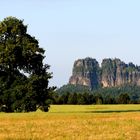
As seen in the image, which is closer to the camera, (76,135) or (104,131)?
(76,135)

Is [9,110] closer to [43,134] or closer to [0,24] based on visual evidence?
[0,24]

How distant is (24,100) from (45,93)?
3.42 meters

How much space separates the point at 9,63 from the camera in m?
69.2

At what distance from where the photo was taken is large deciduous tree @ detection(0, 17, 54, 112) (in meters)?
67.4

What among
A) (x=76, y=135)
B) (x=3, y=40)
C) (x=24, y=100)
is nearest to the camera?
(x=76, y=135)

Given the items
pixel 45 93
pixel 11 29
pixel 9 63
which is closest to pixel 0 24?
pixel 11 29

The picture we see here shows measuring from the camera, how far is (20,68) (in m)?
71.0

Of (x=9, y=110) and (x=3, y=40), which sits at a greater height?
(x=3, y=40)

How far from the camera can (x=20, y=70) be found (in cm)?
7119

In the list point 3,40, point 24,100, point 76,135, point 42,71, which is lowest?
point 76,135

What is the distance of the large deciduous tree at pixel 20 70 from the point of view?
6744cm

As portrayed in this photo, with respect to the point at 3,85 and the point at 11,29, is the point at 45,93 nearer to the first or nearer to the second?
the point at 3,85

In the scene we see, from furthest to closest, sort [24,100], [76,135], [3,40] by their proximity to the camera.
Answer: [3,40] < [24,100] < [76,135]

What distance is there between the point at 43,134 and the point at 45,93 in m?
40.4
